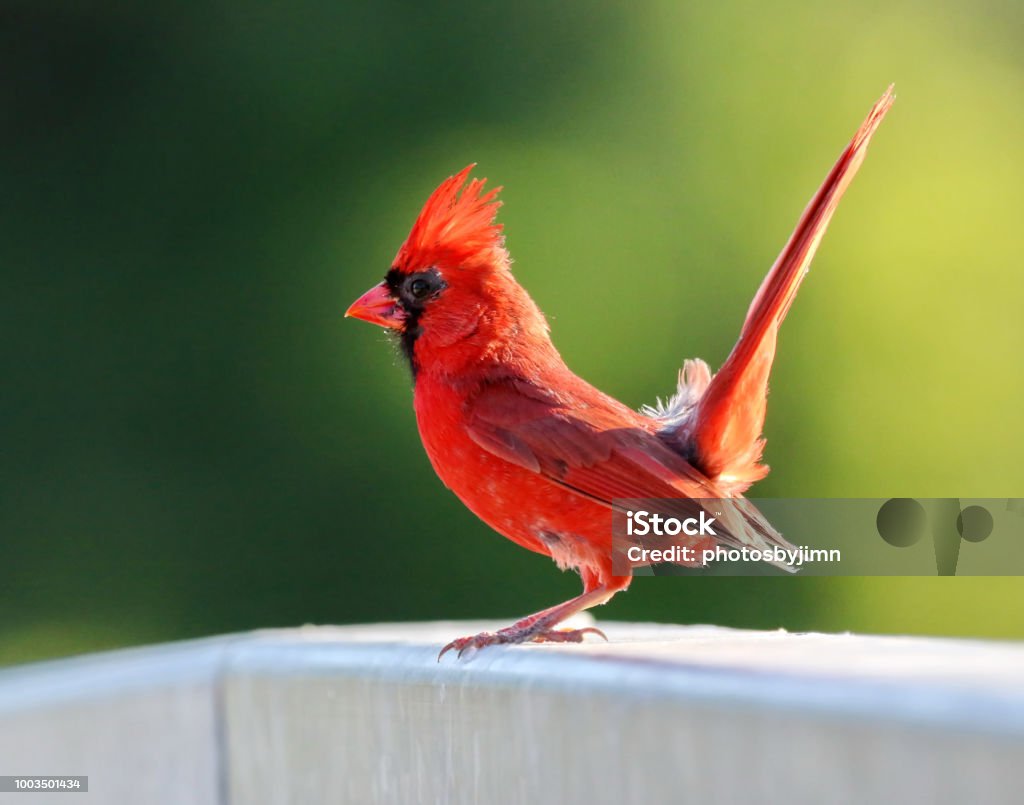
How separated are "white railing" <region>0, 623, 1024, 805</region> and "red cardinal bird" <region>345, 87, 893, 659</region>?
0.44ft

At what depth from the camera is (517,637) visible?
142cm

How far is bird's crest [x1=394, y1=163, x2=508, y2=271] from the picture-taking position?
1.63 meters

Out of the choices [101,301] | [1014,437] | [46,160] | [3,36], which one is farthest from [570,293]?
[3,36]

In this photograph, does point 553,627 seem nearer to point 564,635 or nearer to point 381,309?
point 564,635

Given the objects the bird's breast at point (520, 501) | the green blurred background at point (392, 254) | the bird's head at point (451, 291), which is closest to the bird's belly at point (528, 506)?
the bird's breast at point (520, 501)

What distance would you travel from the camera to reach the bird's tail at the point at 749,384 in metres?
1.48

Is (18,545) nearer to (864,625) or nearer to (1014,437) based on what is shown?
(864,625)

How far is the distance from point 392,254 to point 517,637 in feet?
7.57

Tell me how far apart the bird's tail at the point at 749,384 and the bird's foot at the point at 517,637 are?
0.76ft

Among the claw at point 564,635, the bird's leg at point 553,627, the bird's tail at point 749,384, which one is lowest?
the claw at point 564,635

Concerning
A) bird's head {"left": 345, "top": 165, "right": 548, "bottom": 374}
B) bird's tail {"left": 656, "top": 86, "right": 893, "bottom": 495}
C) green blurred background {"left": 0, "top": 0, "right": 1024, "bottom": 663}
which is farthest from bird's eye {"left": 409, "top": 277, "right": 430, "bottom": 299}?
green blurred background {"left": 0, "top": 0, "right": 1024, "bottom": 663}

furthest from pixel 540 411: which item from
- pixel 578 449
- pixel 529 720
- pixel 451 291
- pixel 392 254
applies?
pixel 392 254

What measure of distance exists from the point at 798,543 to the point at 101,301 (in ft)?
9.11

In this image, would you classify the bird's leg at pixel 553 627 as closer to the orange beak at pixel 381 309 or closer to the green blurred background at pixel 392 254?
the orange beak at pixel 381 309
